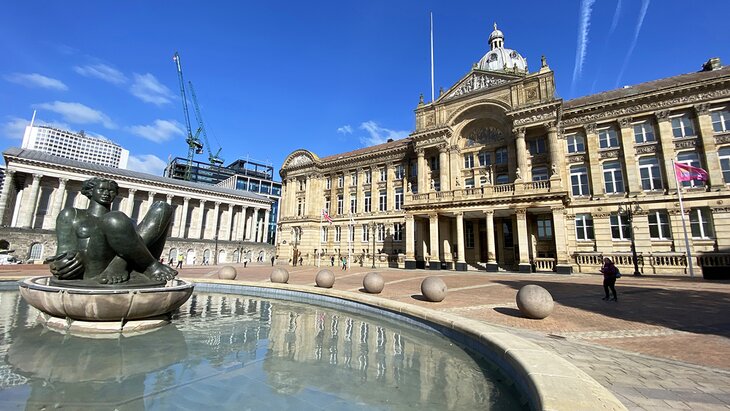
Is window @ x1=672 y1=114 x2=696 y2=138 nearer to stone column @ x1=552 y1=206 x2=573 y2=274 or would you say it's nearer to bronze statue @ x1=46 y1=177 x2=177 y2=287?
stone column @ x1=552 y1=206 x2=573 y2=274

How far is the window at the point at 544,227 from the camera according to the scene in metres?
28.7

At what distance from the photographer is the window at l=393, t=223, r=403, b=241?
128 ft

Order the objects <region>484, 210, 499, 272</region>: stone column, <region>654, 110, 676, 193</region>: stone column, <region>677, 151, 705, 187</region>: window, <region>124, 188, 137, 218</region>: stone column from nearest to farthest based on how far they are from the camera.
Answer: <region>677, 151, 705, 187</region>: window < <region>654, 110, 676, 193</region>: stone column < <region>484, 210, 499, 272</region>: stone column < <region>124, 188, 137, 218</region>: stone column

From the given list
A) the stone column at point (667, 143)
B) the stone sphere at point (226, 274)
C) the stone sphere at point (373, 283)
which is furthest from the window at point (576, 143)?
the stone sphere at point (226, 274)

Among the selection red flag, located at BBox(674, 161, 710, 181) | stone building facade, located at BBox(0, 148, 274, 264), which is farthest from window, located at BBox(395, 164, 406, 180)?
stone building facade, located at BBox(0, 148, 274, 264)

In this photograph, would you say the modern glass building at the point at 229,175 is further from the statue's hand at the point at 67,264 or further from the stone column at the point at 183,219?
the statue's hand at the point at 67,264

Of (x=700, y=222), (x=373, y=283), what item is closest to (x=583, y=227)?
(x=700, y=222)

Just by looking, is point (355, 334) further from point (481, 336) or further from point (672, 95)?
point (672, 95)

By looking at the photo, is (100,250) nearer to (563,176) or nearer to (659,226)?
(563,176)

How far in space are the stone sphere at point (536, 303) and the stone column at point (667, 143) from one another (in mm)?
27890

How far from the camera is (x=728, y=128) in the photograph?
24.8 metres

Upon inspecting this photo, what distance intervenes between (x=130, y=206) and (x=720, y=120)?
82.6m

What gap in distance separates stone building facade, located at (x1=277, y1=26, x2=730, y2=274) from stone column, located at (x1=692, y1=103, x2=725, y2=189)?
0.28 ft

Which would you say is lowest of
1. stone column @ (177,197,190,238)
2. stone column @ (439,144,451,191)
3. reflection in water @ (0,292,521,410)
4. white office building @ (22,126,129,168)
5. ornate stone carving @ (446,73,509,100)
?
reflection in water @ (0,292,521,410)
